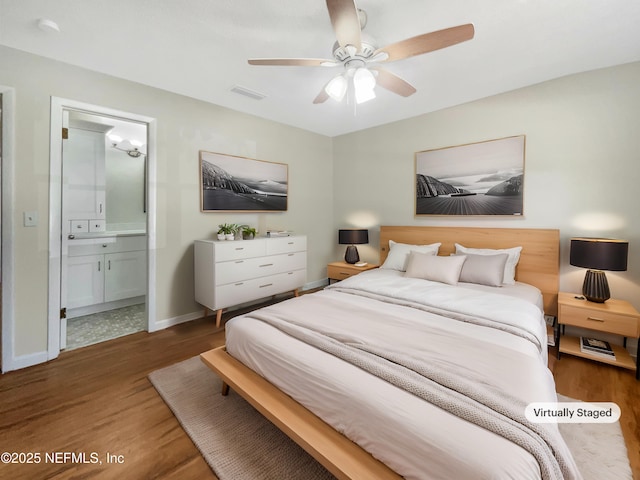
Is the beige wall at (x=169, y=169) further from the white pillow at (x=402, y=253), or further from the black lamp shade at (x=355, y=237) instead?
the white pillow at (x=402, y=253)

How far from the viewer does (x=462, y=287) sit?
2.69m

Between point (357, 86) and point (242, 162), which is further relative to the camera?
point (242, 162)

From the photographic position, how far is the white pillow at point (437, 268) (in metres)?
2.82

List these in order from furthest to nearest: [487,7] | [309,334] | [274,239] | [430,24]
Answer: [274,239], [430,24], [487,7], [309,334]

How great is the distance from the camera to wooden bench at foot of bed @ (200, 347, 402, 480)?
1.13 metres

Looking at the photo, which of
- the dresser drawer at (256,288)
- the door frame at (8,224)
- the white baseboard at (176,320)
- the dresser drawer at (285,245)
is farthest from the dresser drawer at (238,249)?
the door frame at (8,224)

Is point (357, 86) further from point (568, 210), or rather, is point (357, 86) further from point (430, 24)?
point (568, 210)

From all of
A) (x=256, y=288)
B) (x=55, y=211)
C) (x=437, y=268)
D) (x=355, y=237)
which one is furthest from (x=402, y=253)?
(x=55, y=211)

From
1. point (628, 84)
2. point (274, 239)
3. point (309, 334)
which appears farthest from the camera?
point (274, 239)

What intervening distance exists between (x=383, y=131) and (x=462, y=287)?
8.51 ft

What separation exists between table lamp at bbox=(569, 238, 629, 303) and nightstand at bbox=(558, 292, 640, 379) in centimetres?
10

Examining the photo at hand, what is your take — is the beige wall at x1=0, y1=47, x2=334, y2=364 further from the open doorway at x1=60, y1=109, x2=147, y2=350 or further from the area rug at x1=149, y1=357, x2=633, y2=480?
the area rug at x1=149, y1=357, x2=633, y2=480

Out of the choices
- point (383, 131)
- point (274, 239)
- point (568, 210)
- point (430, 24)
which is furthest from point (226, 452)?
point (383, 131)

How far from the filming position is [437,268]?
2.89 metres
